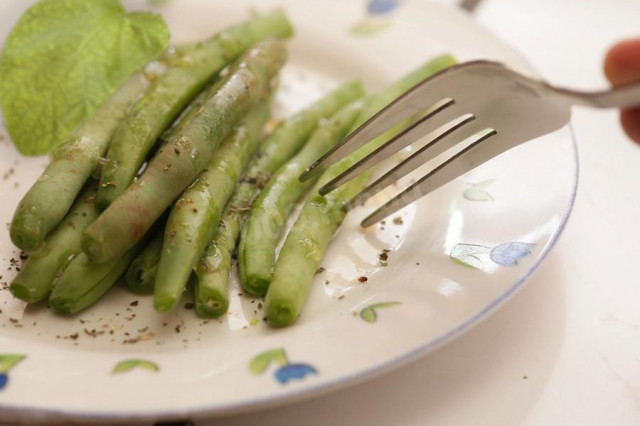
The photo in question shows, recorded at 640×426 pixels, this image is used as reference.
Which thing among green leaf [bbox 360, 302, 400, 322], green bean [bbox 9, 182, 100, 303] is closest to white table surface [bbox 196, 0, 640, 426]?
green leaf [bbox 360, 302, 400, 322]

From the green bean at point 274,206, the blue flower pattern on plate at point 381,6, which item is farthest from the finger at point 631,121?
the blue flower pattern on plate at point 381,6

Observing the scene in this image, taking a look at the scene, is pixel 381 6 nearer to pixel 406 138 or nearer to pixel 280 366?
pixel 406 138

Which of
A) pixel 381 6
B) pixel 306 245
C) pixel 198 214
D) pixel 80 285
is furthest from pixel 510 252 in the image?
pixel 381 6

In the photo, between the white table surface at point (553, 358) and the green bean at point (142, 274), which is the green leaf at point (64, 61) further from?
the white table surface at point (553, 358)

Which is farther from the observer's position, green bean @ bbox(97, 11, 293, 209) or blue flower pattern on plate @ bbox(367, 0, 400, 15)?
blue flower pattern on plate @ bbox(367, 0, 400, 15)

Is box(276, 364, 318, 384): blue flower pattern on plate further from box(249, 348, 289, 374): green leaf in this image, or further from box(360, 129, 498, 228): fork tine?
box(360, 129, 498, 228): fork tine

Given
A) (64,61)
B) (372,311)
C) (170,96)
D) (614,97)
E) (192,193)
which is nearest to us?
(614,97)
